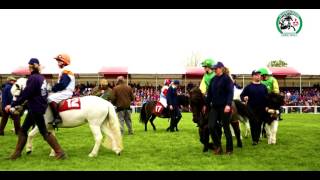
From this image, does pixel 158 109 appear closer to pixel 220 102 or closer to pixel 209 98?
pixel 209 98

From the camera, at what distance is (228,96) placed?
32.5 ft

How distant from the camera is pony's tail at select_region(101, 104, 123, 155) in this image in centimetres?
1021

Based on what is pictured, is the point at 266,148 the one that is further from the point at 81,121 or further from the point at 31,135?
the point at 31,135

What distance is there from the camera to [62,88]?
9.95 m

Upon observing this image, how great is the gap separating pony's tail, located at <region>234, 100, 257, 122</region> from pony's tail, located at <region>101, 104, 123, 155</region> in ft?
12.5

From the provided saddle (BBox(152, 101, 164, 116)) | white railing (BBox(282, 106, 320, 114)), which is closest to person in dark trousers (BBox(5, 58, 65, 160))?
saddle (BBox(152, 101, 164, 116))

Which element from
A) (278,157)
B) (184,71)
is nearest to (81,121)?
(278,157)

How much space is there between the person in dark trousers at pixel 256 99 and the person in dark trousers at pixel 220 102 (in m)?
2.32

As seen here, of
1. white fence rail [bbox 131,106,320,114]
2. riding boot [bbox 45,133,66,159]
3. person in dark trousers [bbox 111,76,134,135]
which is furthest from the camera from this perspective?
white fence rail [bbox 131,106,320,114]

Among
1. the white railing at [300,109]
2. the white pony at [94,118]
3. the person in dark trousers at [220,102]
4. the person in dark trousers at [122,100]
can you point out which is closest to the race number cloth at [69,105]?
the white pony at [94,118]

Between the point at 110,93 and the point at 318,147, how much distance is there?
7197 mm

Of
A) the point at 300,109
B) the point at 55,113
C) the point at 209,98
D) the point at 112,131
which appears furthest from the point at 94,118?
the point at 300,109

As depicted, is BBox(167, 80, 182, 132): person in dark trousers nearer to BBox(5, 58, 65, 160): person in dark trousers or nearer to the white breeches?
the white breeches

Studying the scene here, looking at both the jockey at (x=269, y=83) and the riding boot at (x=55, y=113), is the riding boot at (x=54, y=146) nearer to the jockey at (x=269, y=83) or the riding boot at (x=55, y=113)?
the riding boot at (x=55, y=113)
